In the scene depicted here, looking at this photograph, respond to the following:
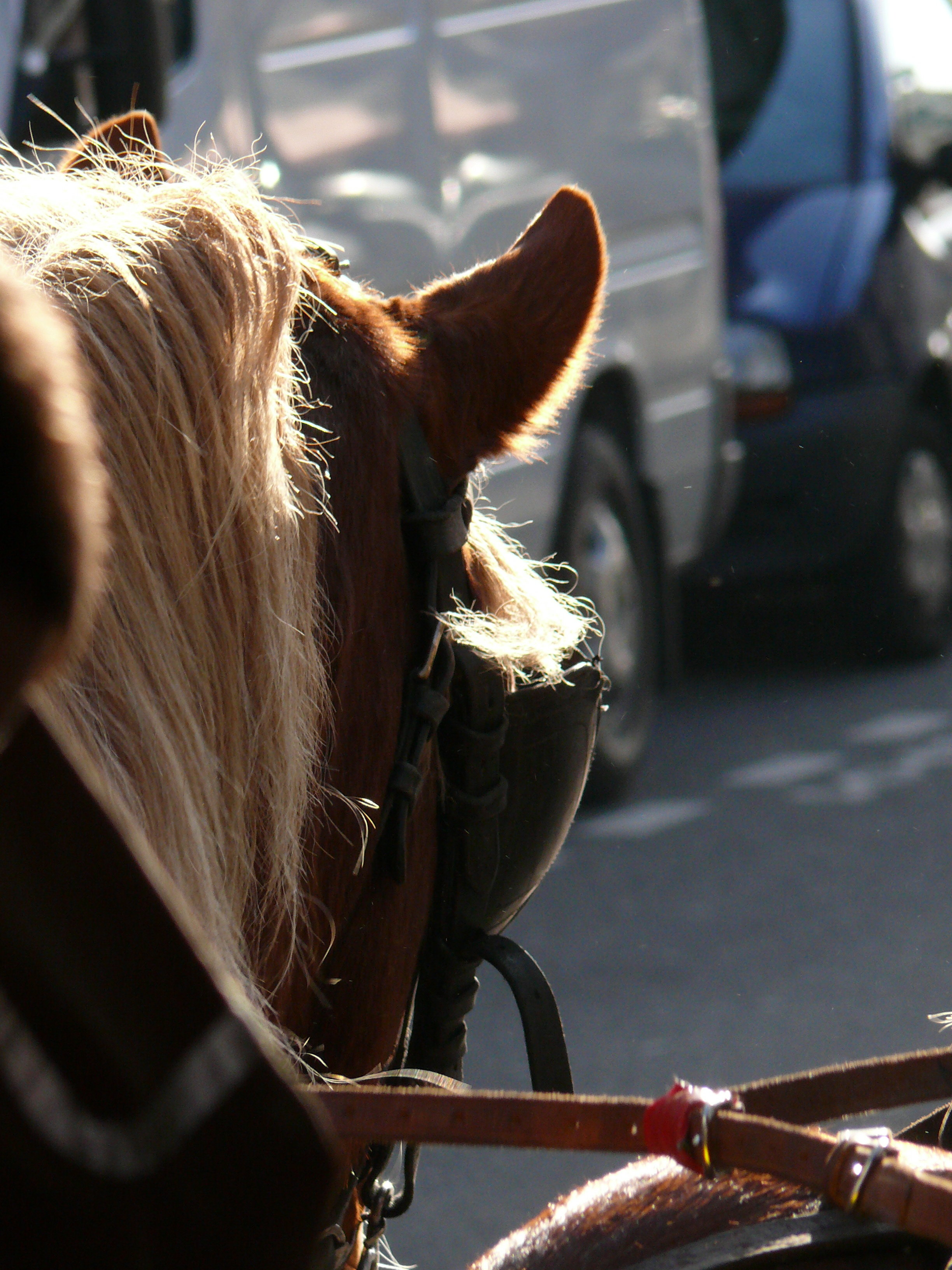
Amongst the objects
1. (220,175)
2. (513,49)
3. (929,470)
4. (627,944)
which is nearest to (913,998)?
(627,944)

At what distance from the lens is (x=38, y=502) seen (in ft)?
1.06

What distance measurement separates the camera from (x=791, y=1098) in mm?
904

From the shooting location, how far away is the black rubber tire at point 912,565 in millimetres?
2713

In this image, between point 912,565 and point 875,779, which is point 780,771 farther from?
point 912,565

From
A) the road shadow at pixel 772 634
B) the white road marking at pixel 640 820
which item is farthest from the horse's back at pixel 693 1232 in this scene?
the white road marking at pixel 640 820

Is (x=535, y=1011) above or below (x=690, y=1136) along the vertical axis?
below

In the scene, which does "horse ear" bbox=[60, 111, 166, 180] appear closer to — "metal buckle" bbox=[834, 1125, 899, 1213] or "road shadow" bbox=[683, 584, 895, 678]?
"metal buckle" bbox=[834, 1125, 899, 1213]

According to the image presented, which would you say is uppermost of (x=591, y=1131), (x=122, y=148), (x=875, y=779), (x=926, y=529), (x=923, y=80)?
(x=122, y=148)

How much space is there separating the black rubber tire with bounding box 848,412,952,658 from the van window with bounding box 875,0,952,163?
1.58 feet

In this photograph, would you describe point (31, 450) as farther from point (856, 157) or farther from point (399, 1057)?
point (856, 157)

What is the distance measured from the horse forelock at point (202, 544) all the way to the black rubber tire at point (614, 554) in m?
1.52

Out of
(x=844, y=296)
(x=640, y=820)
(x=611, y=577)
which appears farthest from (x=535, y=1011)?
(x=640, y=820)

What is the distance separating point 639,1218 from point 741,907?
111 inches

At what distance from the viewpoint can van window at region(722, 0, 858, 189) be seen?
321 cm
